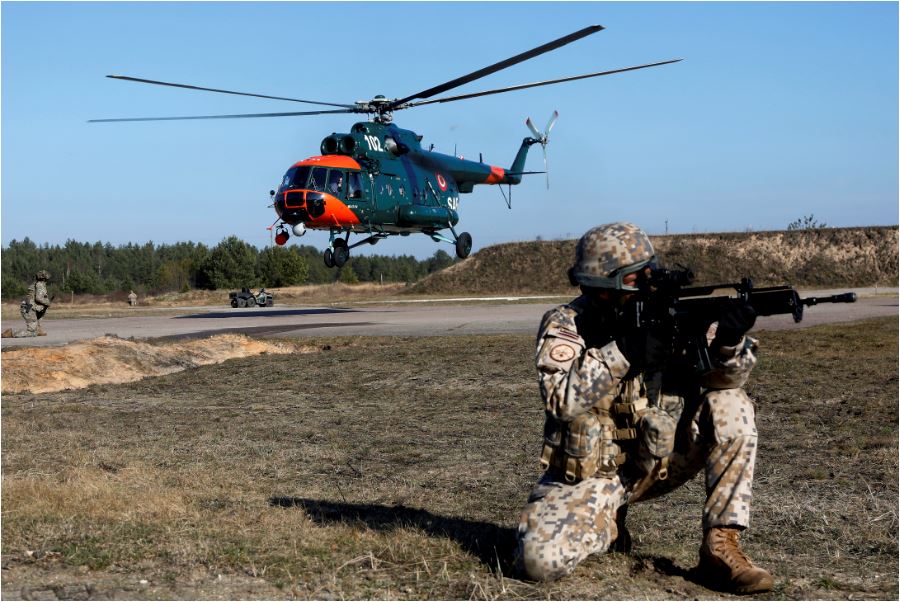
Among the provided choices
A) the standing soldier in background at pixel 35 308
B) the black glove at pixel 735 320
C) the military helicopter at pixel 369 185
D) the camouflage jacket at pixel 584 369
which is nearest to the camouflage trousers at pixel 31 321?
the standing soldier in background at pixel 35 308

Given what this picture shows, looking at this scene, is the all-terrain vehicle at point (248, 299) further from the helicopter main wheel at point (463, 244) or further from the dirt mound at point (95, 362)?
the dirt mound at point (95, 362)

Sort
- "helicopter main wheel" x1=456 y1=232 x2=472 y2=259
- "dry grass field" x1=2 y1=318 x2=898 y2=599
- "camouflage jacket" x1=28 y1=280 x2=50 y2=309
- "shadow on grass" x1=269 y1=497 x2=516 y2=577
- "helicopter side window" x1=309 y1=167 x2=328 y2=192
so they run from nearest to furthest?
1. "dry grass field" x1=2 y1=318 x2=898 y2=599
2. "shadow on grass" x1=269 y1=497 x2=516 y2=577
3. "camouflage jacket" x1=28 y1=280 x2=50 y2=309
4. "helicopter side window" x1=309 y1=167 x2=328 y2=192
5. "helicopter main wheel" x1=456 y1=232 x2=472 y2=259

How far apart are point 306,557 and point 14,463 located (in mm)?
3841

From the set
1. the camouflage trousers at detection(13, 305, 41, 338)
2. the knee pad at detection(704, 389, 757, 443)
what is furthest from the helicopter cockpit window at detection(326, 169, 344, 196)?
the knee pad at detection(704, 389, 757, 443)

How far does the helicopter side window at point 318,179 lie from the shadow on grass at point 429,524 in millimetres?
20432

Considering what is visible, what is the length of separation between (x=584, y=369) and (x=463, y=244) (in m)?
29.0

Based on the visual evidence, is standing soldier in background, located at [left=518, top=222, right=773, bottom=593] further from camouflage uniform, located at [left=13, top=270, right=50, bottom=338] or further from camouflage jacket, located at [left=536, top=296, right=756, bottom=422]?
camouflage uniform, located at [left=13, top=270, right=50, bottom=338]

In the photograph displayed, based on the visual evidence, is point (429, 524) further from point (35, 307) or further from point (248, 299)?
point (248, 299)

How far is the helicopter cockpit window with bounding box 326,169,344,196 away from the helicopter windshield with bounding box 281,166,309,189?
629mm

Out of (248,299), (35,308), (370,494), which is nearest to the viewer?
(370,494)

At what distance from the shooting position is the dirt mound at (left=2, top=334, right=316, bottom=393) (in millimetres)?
13172

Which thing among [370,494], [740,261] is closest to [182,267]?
[740,261]

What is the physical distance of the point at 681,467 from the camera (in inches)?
187

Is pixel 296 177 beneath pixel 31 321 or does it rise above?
above
